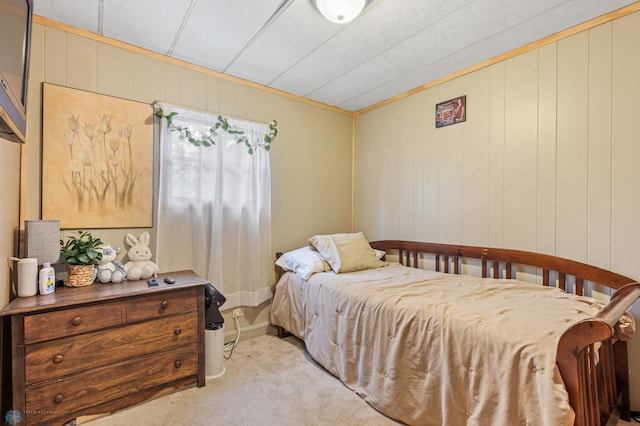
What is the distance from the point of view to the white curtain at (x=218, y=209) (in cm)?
235

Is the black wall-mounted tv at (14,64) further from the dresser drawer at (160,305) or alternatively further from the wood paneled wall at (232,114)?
the dresser drawer at (160,305)

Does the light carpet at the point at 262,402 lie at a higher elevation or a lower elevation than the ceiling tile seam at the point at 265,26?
lower

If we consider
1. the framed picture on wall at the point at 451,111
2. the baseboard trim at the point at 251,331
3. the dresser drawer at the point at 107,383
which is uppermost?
the framed picture on wall at the point at 451,111

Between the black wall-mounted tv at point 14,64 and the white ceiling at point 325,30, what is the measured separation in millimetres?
715

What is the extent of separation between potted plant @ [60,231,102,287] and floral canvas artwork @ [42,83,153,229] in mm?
244

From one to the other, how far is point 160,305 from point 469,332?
1759mm

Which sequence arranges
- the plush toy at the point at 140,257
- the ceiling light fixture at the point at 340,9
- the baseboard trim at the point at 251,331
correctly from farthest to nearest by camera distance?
the baseboard trim at the point at 251,331, the plush toy at the point at 140,257, the ceiling light fixture at the point at 340,9

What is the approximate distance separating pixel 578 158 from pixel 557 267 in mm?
721

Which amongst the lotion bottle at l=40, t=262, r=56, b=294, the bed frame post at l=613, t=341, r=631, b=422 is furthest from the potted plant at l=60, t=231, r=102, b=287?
the bed frame post at l=613, t=341, r=631, b=422

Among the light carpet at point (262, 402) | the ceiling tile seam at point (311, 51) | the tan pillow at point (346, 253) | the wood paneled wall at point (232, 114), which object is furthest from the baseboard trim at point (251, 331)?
the ceiling tile seam at point (311, 51)

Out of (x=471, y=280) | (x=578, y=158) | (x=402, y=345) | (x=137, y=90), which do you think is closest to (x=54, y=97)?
(x=137, y=90)

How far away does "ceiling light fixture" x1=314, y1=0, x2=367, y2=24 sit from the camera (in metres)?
1.62

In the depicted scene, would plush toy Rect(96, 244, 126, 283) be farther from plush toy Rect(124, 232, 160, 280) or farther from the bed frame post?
the bed frame post

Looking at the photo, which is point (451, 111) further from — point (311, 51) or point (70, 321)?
point (70, 321)
